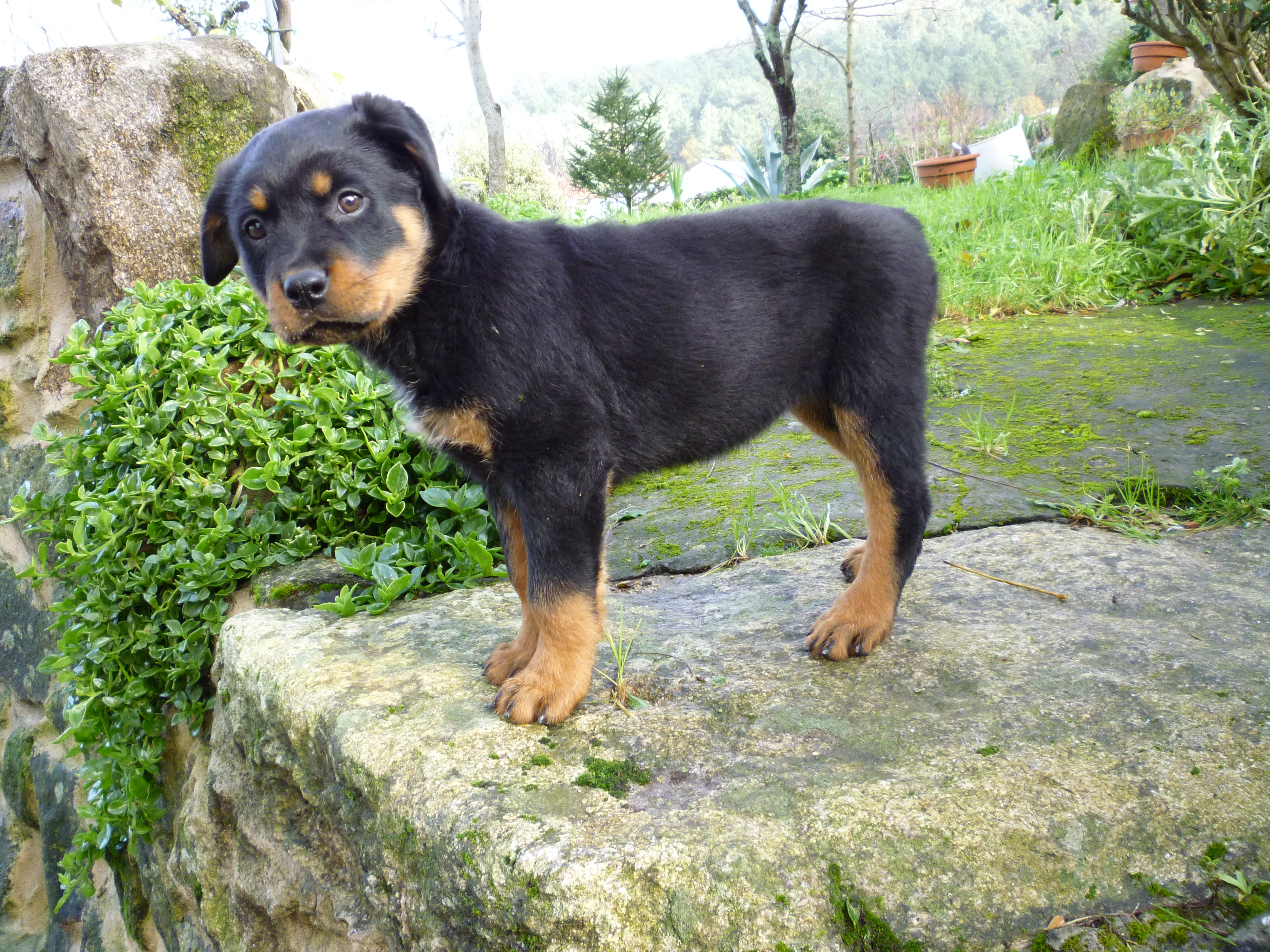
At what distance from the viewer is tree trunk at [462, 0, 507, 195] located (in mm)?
17766

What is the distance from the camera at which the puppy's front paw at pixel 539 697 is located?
7.63 ft

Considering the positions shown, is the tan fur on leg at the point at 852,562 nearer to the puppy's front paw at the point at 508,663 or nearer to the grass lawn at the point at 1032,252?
the puppy's front paw at the point at 508,663

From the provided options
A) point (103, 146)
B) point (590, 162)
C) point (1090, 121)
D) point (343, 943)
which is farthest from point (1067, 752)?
point (590, 162)

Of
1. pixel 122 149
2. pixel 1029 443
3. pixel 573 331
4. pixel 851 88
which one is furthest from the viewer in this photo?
pixel 851 88

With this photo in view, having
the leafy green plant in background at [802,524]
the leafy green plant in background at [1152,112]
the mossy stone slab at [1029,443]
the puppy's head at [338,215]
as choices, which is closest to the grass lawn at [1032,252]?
the mossy stone slab at [1029,443]

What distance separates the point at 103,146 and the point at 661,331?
4.02 metres

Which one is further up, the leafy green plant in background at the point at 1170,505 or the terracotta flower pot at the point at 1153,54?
the terracotta flower pot at the point at 1153,54

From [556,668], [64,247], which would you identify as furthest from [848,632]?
[64,247]

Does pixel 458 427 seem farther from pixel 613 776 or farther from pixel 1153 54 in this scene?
pixel 1153 54

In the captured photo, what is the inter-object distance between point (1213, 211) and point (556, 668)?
6.67 meters

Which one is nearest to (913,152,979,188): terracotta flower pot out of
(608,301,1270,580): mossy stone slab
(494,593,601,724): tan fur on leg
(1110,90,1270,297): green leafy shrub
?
(1110,90,1270,297): green leafy shrub

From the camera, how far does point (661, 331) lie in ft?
8.76

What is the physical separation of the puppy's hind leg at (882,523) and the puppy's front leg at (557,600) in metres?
0.79

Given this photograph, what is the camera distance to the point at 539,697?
2338mm
